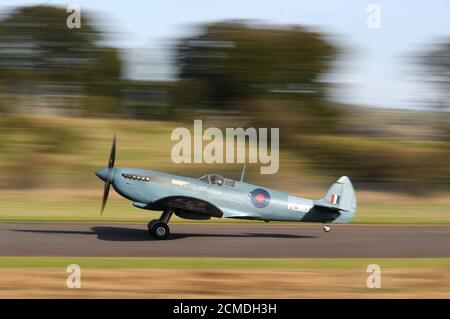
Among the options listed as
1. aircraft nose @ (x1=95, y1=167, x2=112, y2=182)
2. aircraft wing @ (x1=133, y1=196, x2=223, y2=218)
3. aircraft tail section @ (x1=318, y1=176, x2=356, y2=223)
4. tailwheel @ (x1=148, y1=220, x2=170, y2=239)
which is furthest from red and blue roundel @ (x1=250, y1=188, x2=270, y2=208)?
aircraft nose @ (x1=95, y1=167, x2=112, y2=182)

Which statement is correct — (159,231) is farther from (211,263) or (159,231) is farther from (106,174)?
(211,263)

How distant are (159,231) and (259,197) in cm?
233

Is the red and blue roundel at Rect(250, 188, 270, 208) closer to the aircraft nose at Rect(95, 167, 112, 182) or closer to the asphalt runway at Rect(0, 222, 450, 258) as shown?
the asphalt runway at Rect(0, 222, 450, 258)

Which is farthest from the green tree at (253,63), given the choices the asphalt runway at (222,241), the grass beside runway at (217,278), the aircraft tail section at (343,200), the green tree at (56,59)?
the grass beside runway at (217,278)

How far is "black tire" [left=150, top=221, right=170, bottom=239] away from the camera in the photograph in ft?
52.1

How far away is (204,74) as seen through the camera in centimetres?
5372

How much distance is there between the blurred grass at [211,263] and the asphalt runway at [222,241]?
553mm

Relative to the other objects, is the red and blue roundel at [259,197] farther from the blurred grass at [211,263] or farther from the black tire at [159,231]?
the blurred grass at [211,263]

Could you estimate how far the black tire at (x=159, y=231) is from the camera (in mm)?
15891

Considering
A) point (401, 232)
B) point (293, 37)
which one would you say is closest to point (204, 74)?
point (293, 37)

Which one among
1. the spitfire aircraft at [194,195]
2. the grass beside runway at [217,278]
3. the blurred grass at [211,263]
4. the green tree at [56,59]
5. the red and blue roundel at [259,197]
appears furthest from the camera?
the green tree at [56,59]

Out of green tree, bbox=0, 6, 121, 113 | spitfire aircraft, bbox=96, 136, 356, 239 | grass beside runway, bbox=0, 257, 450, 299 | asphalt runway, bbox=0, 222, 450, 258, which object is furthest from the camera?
green tree, bbox=0, 6, 121, 113

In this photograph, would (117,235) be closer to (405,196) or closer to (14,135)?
(405,196)

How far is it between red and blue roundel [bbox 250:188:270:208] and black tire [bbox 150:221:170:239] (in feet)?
6.66
